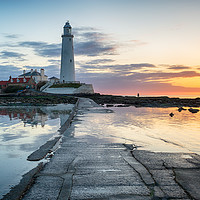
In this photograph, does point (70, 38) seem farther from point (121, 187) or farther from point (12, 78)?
point (121, 187)

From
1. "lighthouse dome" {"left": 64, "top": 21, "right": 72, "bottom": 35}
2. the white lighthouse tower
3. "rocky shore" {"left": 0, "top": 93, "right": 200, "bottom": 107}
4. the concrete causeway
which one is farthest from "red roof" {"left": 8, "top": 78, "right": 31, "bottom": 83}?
the concrete causeway

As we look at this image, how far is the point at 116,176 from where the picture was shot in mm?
4297

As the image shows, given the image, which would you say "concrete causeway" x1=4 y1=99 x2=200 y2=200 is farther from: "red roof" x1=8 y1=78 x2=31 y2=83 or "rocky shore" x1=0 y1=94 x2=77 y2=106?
"red roof" x1=8 y1=78 x2=31 y2=83

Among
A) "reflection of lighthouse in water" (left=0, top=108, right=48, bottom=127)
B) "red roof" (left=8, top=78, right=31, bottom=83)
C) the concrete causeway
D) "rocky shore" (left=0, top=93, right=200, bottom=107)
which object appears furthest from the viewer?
"red roof" (left=8, top=78, right=31, bottom=83)

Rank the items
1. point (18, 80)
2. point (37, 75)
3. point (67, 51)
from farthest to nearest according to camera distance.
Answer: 1. point (37, 75)
2. point (18, 80)
3. point (67, 51)

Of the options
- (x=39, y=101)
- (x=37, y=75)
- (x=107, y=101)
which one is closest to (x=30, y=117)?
(x=39, y=101)

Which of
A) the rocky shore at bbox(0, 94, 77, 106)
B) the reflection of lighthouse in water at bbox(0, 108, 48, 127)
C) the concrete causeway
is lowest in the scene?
the reflection of lighthouse in water at bbox(0, 108, 48, 127)

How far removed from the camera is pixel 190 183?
4027mm

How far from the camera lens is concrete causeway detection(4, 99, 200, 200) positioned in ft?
11.7

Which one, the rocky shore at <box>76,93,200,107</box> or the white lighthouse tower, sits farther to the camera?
the white lighthouse tower

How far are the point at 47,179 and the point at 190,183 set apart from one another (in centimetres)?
267

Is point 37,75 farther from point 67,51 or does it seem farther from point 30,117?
point 30,117

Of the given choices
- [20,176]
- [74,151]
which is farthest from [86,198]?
[74,151]

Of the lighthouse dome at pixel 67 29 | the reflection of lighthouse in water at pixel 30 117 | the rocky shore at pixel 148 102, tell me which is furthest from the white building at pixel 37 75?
the reflection of lighthouse in water at pixel 30 117
